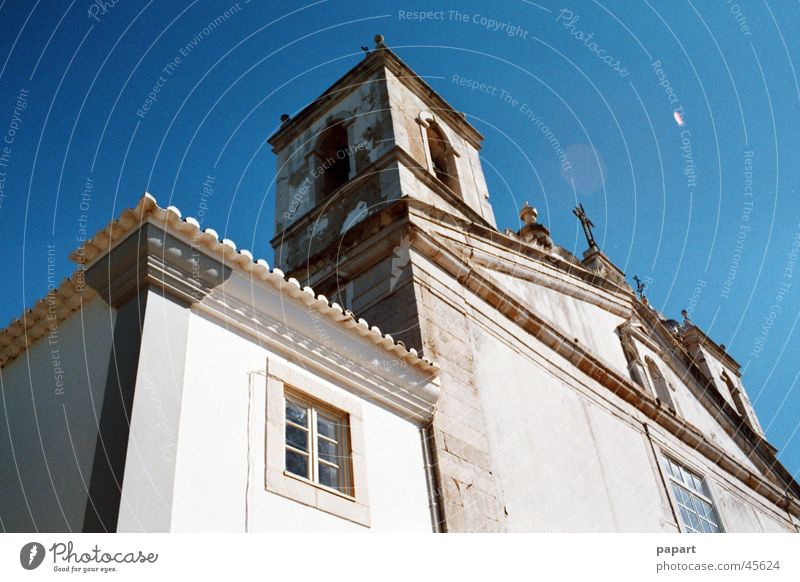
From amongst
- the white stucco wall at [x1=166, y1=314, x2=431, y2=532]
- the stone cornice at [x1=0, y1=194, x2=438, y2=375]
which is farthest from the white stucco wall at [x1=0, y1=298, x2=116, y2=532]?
the white stucco wall at [x1=166, y1=314, x2=431, y2=532]

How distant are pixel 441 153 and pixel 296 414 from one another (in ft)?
25.0

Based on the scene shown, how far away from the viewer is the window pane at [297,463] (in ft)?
17.6

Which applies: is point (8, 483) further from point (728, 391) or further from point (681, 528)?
point (728, 391)

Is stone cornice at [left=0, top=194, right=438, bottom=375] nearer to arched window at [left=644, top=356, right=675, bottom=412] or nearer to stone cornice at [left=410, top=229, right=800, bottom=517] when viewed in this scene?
stone cornice at [left=410, top=229, right=800, bottom=517]

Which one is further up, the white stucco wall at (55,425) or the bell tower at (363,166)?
the bell tower at (363,166)

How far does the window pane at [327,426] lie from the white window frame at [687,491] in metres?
5.88

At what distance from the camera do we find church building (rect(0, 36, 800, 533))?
16.0 feet

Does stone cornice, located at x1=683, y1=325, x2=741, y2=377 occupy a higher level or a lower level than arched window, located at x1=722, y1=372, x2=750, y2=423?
higher

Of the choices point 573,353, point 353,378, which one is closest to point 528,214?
point 573,353

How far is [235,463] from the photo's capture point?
16.1 feet

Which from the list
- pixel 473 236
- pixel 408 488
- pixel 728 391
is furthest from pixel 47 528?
pixel 728 391

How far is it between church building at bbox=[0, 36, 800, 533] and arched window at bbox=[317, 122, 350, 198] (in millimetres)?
41

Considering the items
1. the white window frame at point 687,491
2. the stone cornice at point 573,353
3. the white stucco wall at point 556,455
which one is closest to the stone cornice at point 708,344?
the stone cornice at point 573,353

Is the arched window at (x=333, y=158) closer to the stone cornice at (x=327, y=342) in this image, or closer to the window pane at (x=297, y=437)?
the stone cornice at (x=327, y=342)
